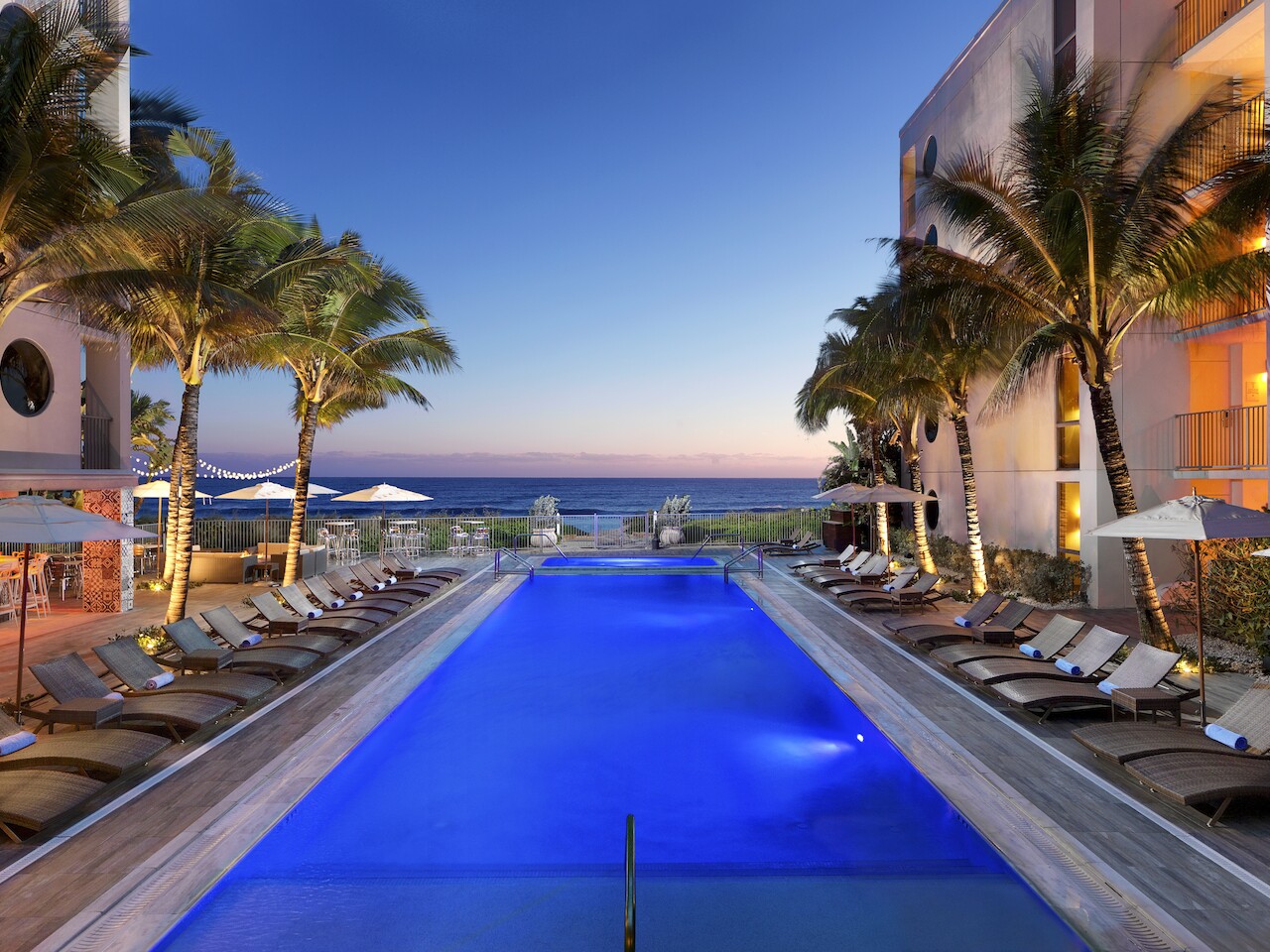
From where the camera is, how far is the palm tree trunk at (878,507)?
19156 millimetres

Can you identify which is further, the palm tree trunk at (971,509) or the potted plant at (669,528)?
the potted plant at (669,528)

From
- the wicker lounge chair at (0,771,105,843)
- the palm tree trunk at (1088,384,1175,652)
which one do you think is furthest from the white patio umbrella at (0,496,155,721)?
the palm tree trunk at (1088,384,1175,652)

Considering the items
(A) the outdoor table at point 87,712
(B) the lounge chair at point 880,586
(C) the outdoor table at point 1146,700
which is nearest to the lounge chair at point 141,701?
(A) the outdoor table at point 87,712

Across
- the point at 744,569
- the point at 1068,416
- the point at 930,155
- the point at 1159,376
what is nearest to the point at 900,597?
the point at 1068,416

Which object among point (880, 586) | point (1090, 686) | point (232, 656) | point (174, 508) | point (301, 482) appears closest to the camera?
point (1090, 686)

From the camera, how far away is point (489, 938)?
161 inches

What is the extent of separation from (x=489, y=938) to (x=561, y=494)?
283 ft

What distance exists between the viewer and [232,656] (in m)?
8.20

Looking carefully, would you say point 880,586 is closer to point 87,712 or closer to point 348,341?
point 348,341

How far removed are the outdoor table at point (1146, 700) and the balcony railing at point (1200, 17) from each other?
1222 cm

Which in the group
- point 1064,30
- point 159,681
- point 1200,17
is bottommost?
point 159,681

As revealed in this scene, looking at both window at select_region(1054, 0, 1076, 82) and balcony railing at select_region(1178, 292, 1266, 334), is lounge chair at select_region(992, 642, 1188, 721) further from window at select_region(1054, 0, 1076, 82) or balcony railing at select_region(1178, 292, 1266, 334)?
window at select_region(1054, 0, 1076, 82)

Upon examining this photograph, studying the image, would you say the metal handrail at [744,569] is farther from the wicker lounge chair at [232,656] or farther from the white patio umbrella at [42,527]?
the white patio umbrella at [42,527]

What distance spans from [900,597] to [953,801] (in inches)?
306
